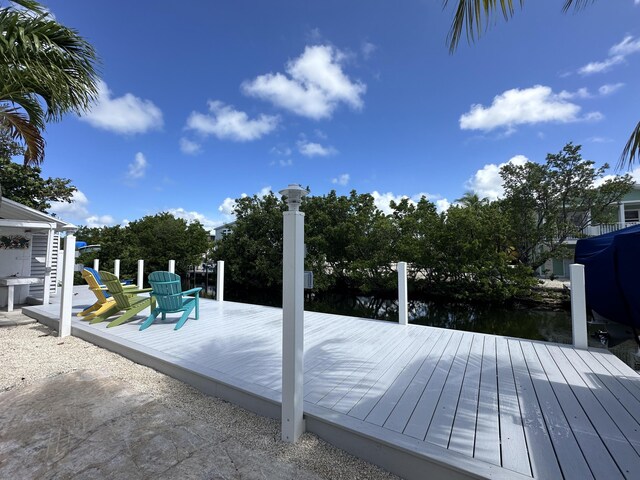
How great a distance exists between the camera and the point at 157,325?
197 inches

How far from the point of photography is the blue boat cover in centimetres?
420

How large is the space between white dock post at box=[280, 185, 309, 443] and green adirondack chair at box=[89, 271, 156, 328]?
4.05m

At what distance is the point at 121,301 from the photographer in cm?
512

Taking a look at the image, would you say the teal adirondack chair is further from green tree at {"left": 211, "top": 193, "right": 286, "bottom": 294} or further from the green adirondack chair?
green tree at {"left": 211, "top": 193, "right": 286, "bottom": 294}

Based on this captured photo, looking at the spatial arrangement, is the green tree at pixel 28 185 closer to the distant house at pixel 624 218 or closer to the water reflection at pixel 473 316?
the water reflection at pixel 473 316

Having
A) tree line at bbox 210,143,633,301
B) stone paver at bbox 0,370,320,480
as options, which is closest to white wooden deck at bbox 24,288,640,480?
stone paver at bbox 0,370,320,480

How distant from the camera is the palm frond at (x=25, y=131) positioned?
4469 mm

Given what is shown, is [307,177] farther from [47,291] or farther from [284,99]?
[47,291]

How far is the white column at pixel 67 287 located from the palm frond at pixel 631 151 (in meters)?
7.10

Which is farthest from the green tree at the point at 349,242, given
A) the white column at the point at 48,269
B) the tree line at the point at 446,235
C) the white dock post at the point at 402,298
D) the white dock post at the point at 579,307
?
the white dock post at the point at 579,307

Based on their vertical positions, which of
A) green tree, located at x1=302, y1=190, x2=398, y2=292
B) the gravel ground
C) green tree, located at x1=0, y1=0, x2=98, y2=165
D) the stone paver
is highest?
green tree, located at x1=0, y1=0, x2=98, y2=165

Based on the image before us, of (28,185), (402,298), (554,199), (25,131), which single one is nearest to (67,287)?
(25,131)

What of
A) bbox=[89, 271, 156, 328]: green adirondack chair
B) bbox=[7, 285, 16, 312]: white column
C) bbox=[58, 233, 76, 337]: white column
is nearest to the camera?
bbox=[58, 233, 76, 337]: white column

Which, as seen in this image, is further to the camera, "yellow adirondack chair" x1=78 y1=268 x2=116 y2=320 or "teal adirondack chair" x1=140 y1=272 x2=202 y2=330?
"yellow adirondack chair" x1=78 y1=268 x2=116 y2=320
